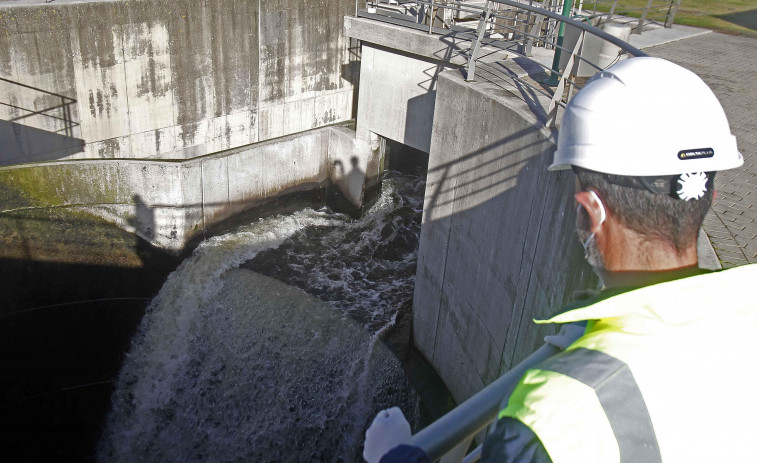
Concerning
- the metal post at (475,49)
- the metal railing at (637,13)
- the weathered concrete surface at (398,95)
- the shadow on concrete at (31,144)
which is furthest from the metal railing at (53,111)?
the metal railing at (637,13)

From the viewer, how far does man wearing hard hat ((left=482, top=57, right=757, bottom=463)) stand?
104 cm

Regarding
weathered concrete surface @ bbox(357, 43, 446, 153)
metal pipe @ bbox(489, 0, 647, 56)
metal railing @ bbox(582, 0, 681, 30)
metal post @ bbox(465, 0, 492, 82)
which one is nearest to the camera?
metal pipe @ bbox(489, 0, 647, 56)

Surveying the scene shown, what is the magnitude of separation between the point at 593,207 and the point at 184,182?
9.91 meters

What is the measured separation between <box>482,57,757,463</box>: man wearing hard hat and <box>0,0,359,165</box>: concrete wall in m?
10.1

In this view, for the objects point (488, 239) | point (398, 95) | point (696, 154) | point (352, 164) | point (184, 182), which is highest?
point (696, 154)

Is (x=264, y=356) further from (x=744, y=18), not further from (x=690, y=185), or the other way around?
(x=744, y=18)

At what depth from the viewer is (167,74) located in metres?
11.0

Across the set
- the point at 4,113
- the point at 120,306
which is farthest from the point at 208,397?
the point at 4,113

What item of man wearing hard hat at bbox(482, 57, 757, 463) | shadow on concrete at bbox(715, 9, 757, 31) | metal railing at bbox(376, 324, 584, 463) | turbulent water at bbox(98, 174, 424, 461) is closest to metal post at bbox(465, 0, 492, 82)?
turbulent water at bbox(98, 174, 424, 461)

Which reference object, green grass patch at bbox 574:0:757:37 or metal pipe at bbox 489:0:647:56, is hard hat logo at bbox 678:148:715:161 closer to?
metal pipe at bbox 489:0:647:56

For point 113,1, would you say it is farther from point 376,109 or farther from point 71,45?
point 376,109

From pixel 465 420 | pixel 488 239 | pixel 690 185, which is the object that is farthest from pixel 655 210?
pixel 488 239

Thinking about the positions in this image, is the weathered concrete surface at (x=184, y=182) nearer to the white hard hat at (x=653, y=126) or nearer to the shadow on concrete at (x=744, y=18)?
the white hard hat at (x=653, y=126)

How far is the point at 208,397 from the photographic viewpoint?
8.86 m
